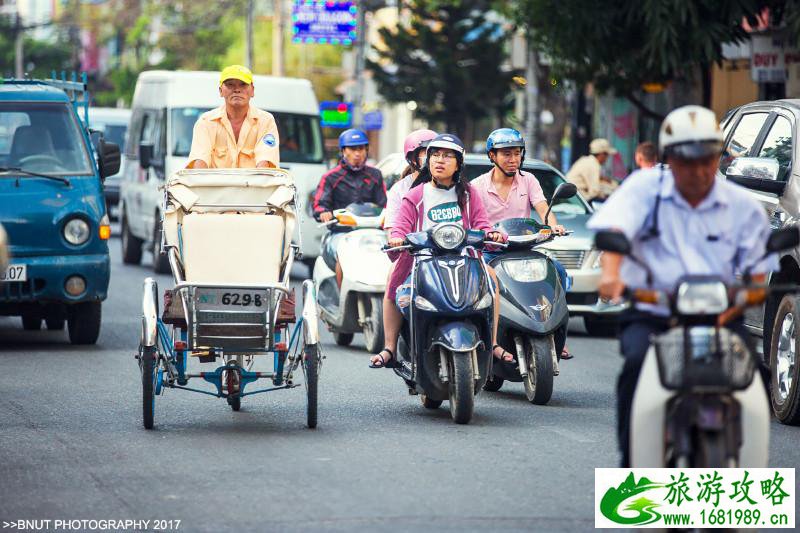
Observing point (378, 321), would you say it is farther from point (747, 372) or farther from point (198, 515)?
point (747, 372)

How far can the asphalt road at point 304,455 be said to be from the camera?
726 centimetres

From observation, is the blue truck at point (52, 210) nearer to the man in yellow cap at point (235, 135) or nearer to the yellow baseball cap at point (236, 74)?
the man in yellow cap at point (235, 135)

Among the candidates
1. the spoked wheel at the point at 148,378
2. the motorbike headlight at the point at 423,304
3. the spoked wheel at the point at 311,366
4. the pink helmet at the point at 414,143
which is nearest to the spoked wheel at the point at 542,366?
the motorbike headlight at the point at 423,304

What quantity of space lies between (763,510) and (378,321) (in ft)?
22.7

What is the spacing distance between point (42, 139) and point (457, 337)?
5.66m

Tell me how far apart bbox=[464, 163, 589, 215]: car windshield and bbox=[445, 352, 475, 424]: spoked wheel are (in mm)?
5526

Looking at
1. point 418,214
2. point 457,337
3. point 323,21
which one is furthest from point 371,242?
point 323,21

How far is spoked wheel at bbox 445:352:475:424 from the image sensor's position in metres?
9.67

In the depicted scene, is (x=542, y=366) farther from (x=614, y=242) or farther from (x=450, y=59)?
(x=450, y=59)

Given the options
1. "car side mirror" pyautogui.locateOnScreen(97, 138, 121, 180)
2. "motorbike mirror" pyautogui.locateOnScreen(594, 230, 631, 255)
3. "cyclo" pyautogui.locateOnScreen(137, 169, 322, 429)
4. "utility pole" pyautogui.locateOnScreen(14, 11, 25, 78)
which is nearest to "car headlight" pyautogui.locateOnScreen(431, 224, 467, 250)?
"cyclo" pyautogui.locateOnScreen(137, 169, 322, 429)

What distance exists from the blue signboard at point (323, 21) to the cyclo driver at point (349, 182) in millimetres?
26701

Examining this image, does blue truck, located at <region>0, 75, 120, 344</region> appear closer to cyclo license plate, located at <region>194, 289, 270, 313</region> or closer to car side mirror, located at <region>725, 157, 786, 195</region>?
cyclo license plate, located at <region>194, 289, 270, 313</region>

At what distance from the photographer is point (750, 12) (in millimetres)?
18625

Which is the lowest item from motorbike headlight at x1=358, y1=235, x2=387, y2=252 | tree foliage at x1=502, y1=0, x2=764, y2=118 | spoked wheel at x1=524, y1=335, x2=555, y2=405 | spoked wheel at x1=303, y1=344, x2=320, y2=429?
spoked wheel at x1=524, y1=335, x2=555, y2=405
